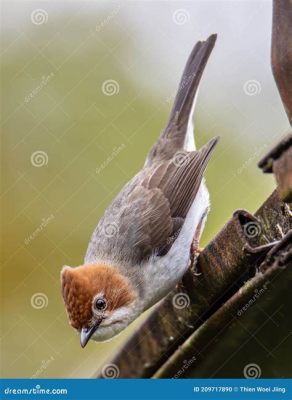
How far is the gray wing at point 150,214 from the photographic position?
196 inches

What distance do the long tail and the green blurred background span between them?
0.31 meters

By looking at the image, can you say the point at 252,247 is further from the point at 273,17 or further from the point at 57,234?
the point at 57,234

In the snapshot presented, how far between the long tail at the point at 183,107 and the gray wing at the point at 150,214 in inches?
16.0

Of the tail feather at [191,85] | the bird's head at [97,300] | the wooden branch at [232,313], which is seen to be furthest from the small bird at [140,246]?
the wooden branch at [232,313]

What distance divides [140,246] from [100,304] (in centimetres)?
64

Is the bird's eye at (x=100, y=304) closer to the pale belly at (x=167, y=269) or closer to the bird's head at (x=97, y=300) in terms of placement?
the bird's head at (x=97, y=300)

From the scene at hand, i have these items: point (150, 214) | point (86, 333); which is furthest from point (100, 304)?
point (150, 214)

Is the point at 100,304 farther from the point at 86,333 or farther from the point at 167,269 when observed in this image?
the point at 167,269

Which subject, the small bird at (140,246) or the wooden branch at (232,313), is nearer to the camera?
the wooden branch at (232,313)

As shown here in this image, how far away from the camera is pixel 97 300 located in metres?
→ 4.52

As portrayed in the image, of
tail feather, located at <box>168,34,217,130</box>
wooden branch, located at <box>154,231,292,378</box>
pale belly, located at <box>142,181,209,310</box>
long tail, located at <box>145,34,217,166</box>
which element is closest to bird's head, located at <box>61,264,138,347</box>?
pale belly, located at <box>142,181,209,310</box>

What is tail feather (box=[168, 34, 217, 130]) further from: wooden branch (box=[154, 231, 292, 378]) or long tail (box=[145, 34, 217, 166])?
wooden branch (box=[154, 231, 292, 378])

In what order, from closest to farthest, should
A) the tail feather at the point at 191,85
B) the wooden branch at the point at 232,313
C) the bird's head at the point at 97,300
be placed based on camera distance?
the wooden branch at the point at 232,313 → the bird's head at the point at 97,300 → the tail feather at the point at 191,85

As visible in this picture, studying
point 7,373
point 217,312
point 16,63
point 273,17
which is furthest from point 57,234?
point 273,17
